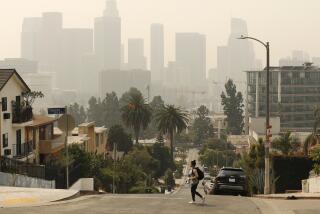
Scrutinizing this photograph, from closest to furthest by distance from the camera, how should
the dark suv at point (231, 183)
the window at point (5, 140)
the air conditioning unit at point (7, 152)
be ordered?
the dark suv at point (231, 183) < the air conditioning unit at point (7, 152) < the window at point (5, 140)

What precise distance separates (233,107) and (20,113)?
473 feet

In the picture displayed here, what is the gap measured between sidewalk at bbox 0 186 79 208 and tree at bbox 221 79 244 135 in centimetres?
16039

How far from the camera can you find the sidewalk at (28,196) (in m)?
20.8

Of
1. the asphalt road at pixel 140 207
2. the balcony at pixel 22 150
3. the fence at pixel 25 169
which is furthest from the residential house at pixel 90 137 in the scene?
the asphalt road at pixel 140 207

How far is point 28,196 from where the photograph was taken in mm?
22578

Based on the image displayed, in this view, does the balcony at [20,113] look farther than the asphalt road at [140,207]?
Yes

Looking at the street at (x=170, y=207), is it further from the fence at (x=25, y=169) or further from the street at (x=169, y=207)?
the fence at (x=25, y=169)

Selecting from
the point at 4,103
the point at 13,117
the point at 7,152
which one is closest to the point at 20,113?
the point at 13,117

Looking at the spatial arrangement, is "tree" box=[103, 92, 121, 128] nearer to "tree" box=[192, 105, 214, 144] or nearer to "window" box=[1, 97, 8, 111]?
"tree" box=[192, 105, 214, 144]

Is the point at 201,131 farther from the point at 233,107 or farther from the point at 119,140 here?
the point at 119,140

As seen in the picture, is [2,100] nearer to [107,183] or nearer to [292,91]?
[107,183]

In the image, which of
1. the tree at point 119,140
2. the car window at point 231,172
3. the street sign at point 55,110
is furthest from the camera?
the tree at point 119,140

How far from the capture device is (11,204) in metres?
20.5

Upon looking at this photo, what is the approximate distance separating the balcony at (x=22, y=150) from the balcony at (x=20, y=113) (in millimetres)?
1725
